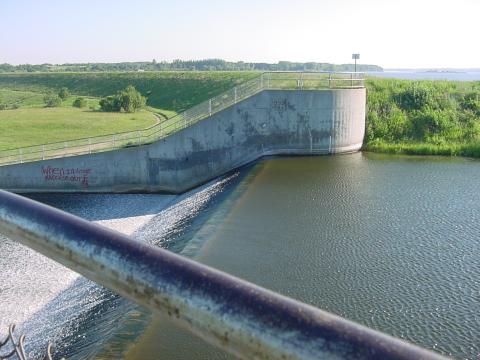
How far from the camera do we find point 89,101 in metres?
53.2

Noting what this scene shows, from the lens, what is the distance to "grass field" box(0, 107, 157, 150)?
31.6m

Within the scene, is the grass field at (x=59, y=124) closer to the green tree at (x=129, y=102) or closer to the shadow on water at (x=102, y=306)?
the green tree at (x=129, y=102)

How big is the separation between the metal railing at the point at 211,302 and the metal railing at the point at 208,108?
22074 millimetres

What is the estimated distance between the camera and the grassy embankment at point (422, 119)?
26.0m

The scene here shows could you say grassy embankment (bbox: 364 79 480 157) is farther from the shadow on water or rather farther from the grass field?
the grass field

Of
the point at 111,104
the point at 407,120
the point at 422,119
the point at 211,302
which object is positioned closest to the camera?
the point at 211,302

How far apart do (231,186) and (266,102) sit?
637cm

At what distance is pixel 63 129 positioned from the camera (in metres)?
34.9

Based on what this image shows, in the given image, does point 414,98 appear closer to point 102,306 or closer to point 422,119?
point 422,119

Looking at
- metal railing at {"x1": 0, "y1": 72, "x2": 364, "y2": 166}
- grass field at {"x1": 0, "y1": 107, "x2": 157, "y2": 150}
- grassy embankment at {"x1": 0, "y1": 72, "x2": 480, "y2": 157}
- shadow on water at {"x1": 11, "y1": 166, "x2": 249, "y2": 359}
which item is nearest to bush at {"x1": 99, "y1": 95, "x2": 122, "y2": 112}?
grass field at {"x1": 0, "y1": 107, "x2": 157, "y2": 150}

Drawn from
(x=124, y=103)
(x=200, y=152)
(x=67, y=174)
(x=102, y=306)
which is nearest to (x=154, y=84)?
(x=124, y=103)

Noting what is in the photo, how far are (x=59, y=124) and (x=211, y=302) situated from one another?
3802 cm

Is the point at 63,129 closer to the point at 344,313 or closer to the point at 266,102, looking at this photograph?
the point at 266,102

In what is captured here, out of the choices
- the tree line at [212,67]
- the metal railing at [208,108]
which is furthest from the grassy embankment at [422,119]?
the tree line at [212,67]
